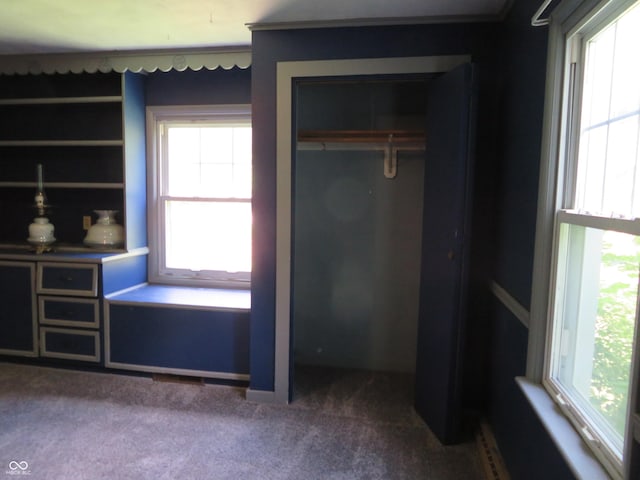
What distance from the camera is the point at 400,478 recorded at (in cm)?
190

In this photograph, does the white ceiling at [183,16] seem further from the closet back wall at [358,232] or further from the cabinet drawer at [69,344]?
the cabinet drawer at [69,344]

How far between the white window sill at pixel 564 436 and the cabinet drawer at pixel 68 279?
2.71m

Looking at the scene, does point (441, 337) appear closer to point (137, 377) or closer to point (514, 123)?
point (514, 123)

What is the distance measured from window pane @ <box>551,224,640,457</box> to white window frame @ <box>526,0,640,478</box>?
0.05 metres

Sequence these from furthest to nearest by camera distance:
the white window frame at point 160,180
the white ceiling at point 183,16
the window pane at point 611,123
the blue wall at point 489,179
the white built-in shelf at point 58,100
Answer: the white window frame at point 160,180, the white built-in shelf at point 58,100, the white ceiling at point 183,16, the blue wall at point 489,179, the window pane at point 611,123

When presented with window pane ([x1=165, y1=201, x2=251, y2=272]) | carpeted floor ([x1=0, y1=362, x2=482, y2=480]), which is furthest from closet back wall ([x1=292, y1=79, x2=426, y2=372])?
window pane ([x1=165, y1=201, x2=251, y2=272])

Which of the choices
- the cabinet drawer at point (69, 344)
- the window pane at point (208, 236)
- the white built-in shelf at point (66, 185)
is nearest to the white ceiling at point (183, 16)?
the white built-in shelf at point (66, 185)

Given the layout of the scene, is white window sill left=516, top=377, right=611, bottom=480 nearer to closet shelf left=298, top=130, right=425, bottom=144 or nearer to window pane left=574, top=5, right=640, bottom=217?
window pane left=574, top=5, right=640, bottom=217

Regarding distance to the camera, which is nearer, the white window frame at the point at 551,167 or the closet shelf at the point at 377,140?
the white window frame at the point at 551,167

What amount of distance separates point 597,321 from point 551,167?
544mm

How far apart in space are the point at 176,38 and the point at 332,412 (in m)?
2.56

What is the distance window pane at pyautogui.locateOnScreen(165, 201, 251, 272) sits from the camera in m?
3.21

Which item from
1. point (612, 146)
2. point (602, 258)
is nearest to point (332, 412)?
point (602, 258)

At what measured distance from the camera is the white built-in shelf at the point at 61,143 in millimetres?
3037
